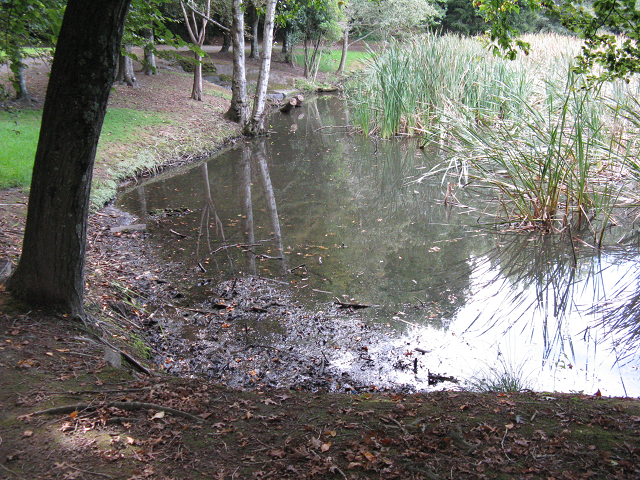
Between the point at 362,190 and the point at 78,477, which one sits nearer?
the point at 78,477

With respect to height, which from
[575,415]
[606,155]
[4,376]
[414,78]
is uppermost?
[414,78]

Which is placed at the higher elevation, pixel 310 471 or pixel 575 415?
pixel 575 415

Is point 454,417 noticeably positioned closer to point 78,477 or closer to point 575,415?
point 575,415

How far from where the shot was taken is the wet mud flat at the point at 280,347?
3.27 m

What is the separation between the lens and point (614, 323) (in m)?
4.03

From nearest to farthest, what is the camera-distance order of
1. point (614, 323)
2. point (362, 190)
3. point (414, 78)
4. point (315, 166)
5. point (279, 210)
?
1. point (614, 323)
2. point (279, 210)
3. point (362, 190)
4. point (315, 166)
5. point (414, 78)

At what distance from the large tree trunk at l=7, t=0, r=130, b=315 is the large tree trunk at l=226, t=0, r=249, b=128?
32.7 feet

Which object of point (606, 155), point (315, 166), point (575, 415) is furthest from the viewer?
point (315, 166)

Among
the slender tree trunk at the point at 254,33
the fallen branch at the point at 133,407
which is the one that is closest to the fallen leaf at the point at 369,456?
the fallen branch at the point at 133,407

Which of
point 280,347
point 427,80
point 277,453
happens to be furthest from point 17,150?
point 427,80

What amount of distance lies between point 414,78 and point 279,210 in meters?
5.52

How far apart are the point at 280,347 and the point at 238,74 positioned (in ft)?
33.1

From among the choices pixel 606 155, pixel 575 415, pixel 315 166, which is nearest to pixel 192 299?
pixel 575 415

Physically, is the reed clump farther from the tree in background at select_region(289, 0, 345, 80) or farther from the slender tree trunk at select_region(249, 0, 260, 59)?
the slender tree trunk at select_region(249, 0, 260, 59)
